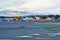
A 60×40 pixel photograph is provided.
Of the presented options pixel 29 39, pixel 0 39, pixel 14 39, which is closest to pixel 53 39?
pixel 29 39

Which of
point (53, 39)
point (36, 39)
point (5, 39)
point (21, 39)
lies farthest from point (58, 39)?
point (5, 39)

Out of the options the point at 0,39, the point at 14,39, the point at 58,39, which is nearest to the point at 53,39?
the point at 58,39

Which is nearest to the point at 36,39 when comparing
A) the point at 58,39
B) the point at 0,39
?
the point at 58,39

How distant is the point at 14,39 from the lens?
1073 cm

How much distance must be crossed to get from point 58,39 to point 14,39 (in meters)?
2.15

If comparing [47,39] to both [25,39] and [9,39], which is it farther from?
[9,39]

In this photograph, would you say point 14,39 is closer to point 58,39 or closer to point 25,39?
point 25,39

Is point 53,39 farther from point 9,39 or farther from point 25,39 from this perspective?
point 9,39

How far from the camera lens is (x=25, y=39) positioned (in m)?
10.8

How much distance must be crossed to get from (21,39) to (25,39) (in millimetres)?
203

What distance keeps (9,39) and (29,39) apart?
3.21ft

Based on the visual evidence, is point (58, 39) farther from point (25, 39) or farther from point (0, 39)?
point (0, 39)

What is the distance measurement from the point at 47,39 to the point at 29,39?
882 mm

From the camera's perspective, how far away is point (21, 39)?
10.7 meters
